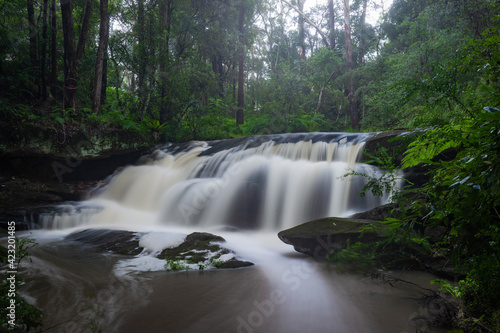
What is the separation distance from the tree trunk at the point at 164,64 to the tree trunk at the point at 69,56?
3185 millimetres

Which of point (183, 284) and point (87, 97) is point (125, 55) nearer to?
point (87, 97)

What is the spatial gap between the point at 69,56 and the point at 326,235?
389 inches

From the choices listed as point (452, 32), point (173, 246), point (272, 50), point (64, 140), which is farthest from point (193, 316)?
point (272, 50)

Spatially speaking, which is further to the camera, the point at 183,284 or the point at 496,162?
the point at 183,284

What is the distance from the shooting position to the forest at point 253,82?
206 cm

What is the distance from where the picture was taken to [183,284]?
3.24 meters

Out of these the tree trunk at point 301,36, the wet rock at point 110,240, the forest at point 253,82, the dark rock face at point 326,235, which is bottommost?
the wet rock at point 110,240

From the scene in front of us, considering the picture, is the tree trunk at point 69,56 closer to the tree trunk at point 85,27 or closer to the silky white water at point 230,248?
the tree trunk at point 85,27

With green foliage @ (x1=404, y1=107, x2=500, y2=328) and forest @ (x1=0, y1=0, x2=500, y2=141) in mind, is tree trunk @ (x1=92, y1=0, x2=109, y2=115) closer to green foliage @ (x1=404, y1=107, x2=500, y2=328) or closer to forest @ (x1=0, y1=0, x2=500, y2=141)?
forest @ (x1=0, y1=0, x2=500, y2=141)

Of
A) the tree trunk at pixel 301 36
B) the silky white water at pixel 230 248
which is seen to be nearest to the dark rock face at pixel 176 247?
the silky white water at pixel 230 248

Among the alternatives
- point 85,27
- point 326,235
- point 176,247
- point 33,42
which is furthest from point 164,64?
point 326,235

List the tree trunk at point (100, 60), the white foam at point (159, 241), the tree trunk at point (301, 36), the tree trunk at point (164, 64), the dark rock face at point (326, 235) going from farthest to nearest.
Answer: the tree trunk at point (301, 36), the tree trunk at point (164, 64), the tree trunk at point (100, 60), the white foam at point (159, 241), the dark rock face at point (326, 235)

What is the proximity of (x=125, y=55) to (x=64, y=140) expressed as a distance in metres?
4.77

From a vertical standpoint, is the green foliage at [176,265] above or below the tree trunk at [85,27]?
below
